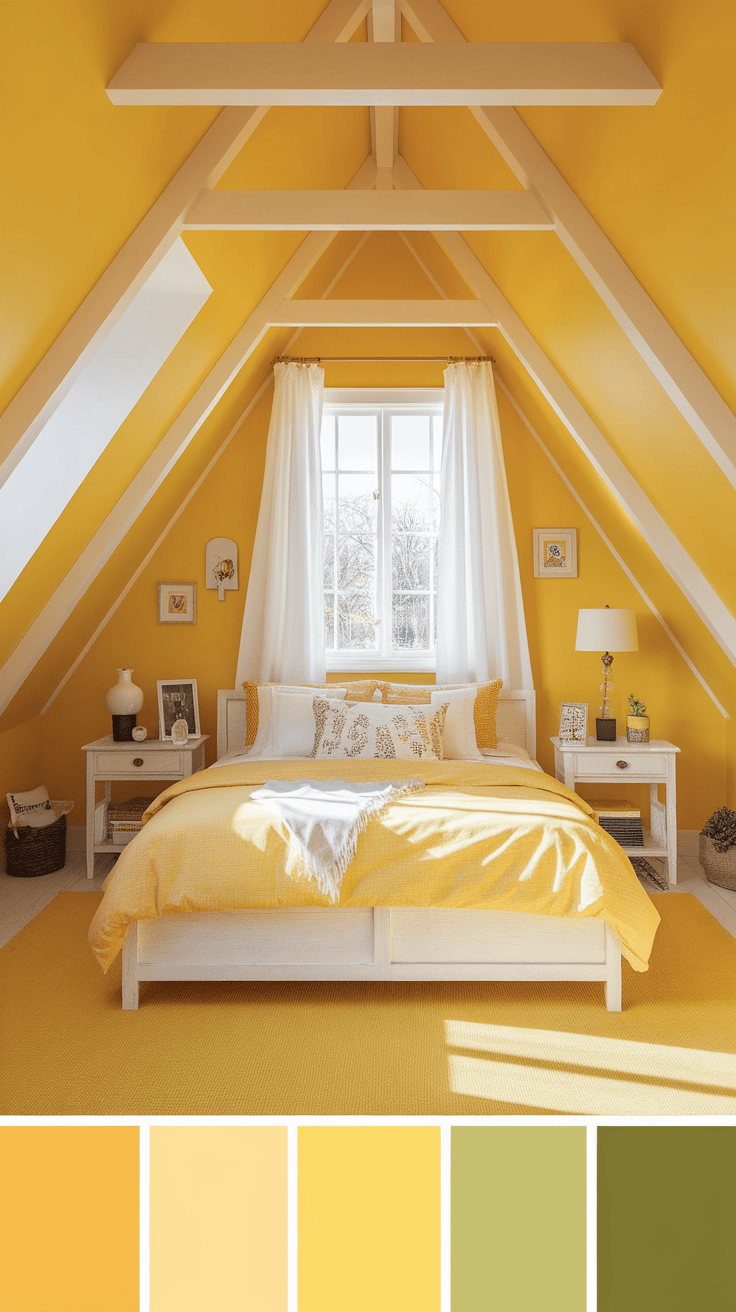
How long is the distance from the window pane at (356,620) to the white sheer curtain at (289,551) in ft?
0.76

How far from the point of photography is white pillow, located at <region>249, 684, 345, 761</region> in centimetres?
380

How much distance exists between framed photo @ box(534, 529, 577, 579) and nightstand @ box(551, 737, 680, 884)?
99 cm

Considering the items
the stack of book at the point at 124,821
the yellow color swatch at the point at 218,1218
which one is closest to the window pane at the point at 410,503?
the stack of book at the point at 124,821

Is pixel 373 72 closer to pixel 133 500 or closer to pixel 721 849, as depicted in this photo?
pixel 133 500

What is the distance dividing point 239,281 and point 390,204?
92 centimetres

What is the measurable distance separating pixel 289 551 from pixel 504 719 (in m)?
1.39

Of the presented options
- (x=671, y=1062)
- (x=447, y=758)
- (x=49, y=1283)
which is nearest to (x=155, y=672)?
(x=447, y=758)

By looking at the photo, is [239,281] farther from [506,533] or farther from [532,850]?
[532,850]

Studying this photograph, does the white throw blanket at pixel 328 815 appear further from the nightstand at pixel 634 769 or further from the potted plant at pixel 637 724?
the potted plant at pixel 637 724

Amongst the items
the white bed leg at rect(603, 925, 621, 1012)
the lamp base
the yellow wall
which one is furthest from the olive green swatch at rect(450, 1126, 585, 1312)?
the lamp base

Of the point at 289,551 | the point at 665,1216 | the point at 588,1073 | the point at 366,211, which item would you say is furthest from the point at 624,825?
the point at 665,1216

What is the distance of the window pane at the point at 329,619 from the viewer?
4504 millimetres

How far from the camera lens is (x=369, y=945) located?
8.59 feet

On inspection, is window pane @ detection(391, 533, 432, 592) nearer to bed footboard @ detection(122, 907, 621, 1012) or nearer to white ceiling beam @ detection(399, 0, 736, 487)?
white ceiling beam @ detection(399, 0, 736, 487)
